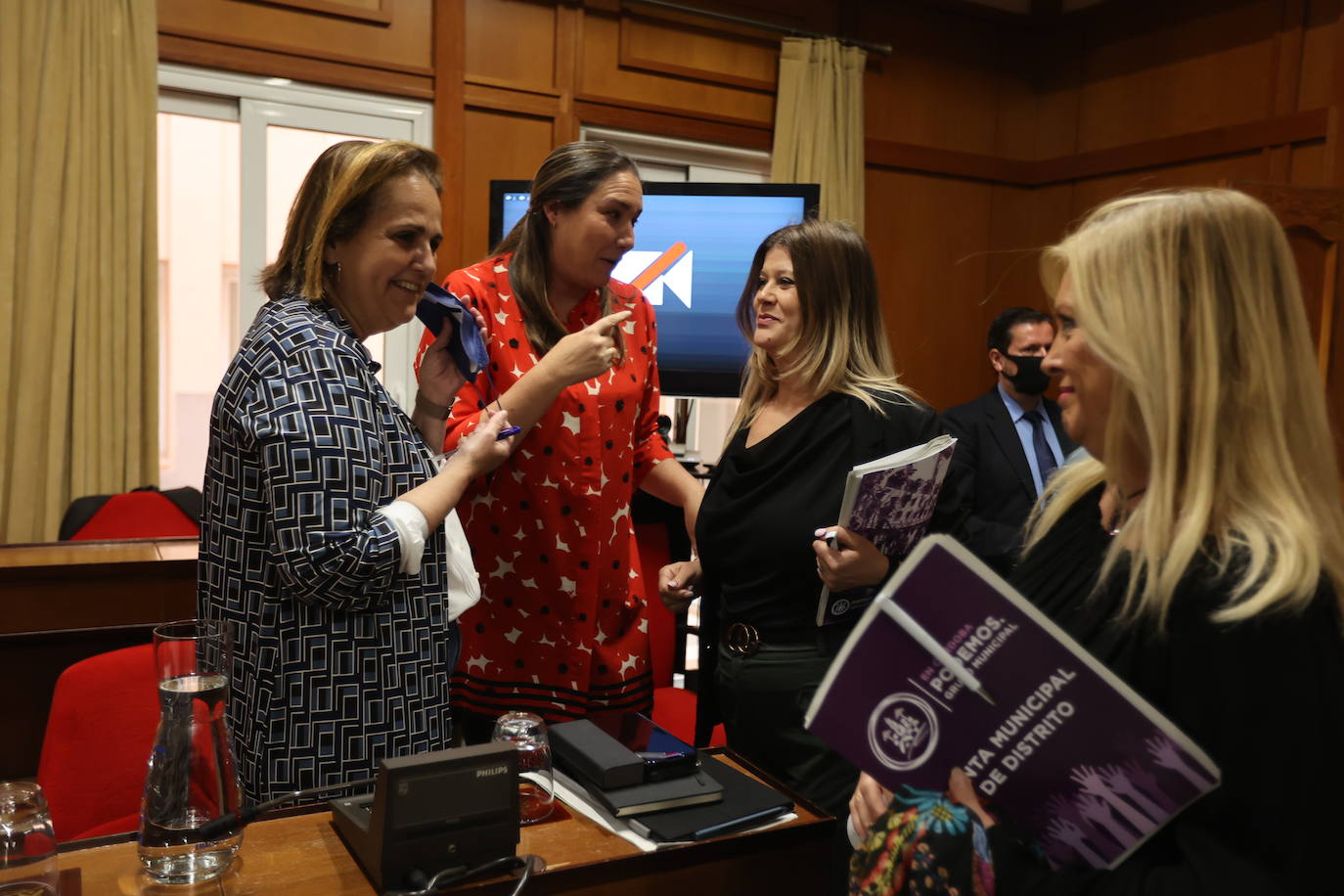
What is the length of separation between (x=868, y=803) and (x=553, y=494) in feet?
2.96

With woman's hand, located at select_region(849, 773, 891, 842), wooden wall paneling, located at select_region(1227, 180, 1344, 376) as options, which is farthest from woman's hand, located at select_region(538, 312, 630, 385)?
wooden wall paneling, located at select_region(1227, 180, 1344, 376)

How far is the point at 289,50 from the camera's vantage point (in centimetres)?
434

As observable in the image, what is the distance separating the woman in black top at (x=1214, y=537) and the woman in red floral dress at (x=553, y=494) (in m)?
0.95

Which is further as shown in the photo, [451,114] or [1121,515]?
[451,114]

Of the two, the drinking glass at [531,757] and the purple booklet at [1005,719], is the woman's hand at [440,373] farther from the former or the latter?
the purple booklet at [1005,719]

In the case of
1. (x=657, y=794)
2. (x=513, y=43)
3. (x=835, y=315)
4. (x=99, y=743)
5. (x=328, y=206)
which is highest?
(x=513, y=43)

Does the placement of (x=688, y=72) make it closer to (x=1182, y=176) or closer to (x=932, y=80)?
(x=932, y=80)

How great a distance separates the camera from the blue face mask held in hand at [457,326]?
167 centimetres

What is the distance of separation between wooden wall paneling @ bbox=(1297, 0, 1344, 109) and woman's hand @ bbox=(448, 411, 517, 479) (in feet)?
16.4

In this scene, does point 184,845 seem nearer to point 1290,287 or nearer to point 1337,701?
point 1337,701

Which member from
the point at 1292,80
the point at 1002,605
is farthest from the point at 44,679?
the point at 1292,80

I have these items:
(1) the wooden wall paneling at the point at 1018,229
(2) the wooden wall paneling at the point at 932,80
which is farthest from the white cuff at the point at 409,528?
(1) the wooden wall paneling at the point at 1018,229

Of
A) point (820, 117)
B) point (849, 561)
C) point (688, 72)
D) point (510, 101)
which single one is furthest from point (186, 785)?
point (820, 117)

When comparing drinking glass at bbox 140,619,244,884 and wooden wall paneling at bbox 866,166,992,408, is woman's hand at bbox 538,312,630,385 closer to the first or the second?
drinking glass at bbox 140,619,244,884
